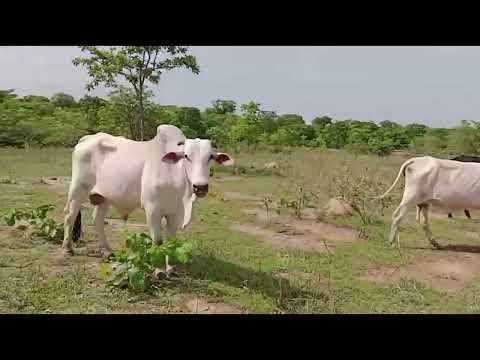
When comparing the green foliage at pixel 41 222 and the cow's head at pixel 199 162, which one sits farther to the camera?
the green foliage at pixel 41 222

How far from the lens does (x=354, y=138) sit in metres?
20.2

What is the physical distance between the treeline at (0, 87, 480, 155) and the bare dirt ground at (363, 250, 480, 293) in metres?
5.56

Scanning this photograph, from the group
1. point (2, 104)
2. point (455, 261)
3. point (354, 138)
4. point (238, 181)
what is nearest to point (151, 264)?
point (455, 261)

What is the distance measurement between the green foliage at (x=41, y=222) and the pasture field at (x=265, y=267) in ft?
0.41

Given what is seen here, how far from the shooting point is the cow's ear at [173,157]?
452 centimetres

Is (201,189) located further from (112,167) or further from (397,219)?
(397,219)

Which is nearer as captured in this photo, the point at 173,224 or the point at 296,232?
the point at 173,224

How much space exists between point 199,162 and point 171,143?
61cm

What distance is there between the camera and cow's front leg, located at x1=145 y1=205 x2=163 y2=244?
4695 millimetres

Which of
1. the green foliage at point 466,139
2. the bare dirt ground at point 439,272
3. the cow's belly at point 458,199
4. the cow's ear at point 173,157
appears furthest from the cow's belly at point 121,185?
the green foliage at point 466,139

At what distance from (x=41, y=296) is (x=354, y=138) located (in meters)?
17.6

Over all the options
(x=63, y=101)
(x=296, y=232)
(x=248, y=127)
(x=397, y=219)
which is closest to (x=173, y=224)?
(x=296, y=232)

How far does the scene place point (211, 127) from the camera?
14.2m

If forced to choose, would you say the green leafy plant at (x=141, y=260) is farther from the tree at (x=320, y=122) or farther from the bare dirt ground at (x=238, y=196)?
the tree at (x=320, y=122)
